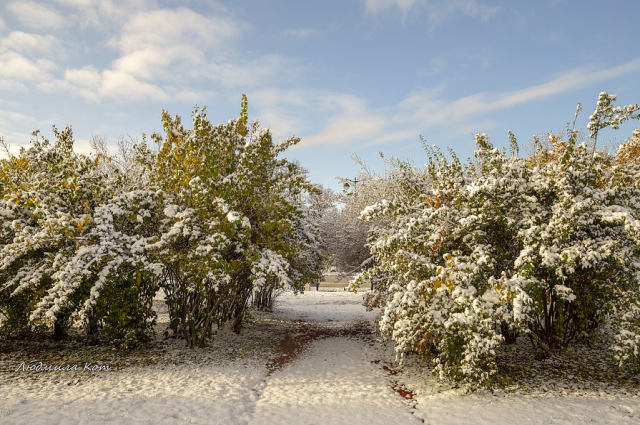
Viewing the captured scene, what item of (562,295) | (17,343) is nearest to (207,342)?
(17,343)

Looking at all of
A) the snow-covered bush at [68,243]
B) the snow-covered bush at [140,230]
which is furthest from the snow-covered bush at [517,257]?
the snow-covered bush at [68,243]

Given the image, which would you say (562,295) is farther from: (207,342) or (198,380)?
(207,342)

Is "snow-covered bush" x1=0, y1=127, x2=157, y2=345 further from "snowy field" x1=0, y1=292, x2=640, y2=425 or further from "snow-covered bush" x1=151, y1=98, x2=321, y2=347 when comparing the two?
"snowy field" x1=0, y1=292, x2=640, y2=425

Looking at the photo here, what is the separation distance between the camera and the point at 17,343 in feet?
35.6

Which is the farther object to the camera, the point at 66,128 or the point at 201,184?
the point at 66,128

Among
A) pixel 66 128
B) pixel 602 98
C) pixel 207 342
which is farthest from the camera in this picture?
pixel 207 342

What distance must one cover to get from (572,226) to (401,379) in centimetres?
541

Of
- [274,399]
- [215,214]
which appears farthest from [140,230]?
[274,399]

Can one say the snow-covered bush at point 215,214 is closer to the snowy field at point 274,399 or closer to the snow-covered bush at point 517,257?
the snowy field at point 274,399

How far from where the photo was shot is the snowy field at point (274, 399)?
6656 millimetres

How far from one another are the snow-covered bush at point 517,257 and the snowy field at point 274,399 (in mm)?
849

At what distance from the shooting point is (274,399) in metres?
8.04

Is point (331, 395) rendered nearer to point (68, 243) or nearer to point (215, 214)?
point (215, 214)

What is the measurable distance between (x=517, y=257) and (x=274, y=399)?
631 centimetres
